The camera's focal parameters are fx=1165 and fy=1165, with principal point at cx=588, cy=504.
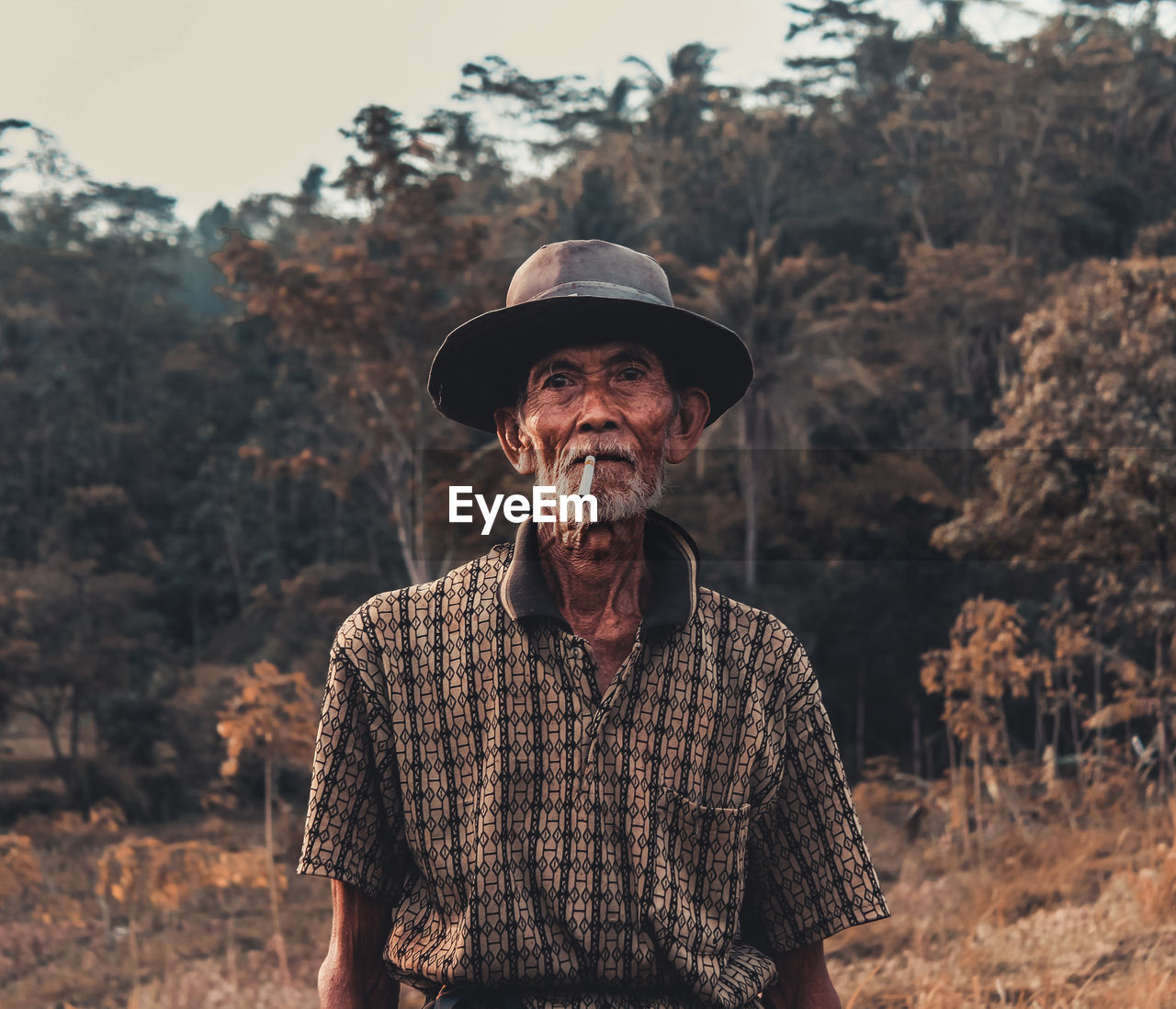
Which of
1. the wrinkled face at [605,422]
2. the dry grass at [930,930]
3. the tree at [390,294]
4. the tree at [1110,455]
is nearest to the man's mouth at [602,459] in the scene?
the wrinkled face at [605,422]

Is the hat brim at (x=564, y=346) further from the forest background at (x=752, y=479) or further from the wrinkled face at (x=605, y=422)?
the forest background at (x=752, y=479)

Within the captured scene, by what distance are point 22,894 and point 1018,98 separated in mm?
28530

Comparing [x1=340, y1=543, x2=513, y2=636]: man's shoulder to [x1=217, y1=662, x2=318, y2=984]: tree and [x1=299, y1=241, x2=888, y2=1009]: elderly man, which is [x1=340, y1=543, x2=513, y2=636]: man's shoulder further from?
[x1=217, y1=662, x2=318, y2=984]: tree

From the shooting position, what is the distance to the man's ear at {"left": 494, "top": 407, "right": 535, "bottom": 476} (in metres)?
1.51

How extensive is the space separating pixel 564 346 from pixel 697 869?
654 millimetres

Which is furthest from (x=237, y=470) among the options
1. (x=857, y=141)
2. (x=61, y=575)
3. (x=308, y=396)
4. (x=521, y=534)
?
(x=521, y=534)

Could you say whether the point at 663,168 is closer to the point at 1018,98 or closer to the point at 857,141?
the point at 857,141

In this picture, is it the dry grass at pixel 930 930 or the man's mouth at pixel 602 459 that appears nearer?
the man's mouth at pixel 602 459

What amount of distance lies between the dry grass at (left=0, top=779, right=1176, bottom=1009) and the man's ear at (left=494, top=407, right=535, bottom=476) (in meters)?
1.68

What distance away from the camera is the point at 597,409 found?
140 cm

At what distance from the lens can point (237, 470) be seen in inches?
1094

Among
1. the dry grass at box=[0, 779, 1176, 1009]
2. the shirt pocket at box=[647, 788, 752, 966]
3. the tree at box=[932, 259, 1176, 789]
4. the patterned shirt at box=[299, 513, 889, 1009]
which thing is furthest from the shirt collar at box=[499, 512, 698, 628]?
the tree at box=[932, 259, 1176, 789]

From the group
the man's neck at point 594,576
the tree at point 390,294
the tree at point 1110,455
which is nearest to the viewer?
the man's neck at point 594,576

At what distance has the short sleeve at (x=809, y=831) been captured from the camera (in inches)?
57.8
